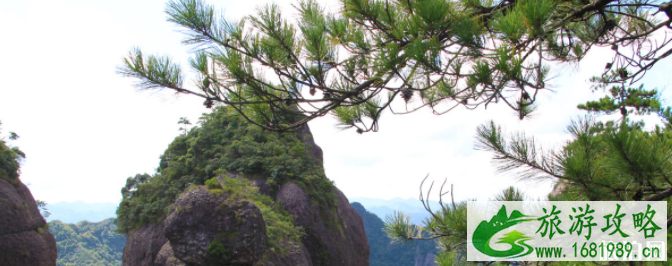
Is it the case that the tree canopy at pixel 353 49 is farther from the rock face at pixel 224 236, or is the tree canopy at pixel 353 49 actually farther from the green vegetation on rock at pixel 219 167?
the green vegetation on rock at pixel 219 167

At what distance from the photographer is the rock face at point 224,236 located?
6.15 m

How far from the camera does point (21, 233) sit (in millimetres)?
9195

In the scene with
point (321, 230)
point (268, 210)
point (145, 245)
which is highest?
point (268, 210)

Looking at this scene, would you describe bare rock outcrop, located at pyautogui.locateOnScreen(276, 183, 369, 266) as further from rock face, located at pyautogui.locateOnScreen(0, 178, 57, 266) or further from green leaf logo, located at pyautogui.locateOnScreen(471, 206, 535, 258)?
green leaf logo, located at pyautogui.locateOnScreen(471, 206, 535, 258)

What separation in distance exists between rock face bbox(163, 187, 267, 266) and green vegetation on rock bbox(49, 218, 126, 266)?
1246 inches

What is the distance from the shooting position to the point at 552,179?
6.12ft

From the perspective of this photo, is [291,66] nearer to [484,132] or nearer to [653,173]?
[484,132]

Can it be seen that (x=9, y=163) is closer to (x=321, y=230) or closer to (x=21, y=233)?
(x=21, y=233)

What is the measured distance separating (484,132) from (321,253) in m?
8.62

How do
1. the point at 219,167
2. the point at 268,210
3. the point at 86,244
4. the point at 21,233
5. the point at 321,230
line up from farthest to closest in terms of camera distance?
the point at 86,244 → the point at 219,167 → the point at 321,230 → the point at 21,233 → the point at 268,210

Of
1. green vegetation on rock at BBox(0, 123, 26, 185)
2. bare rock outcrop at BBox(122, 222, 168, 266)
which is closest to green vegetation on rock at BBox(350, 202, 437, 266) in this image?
bare rock outcrop at BBox(122, 222, 168, 266)

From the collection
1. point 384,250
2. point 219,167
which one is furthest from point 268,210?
point 384,250

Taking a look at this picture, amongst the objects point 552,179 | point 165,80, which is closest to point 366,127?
point 552,179

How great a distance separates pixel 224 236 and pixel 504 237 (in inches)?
212
